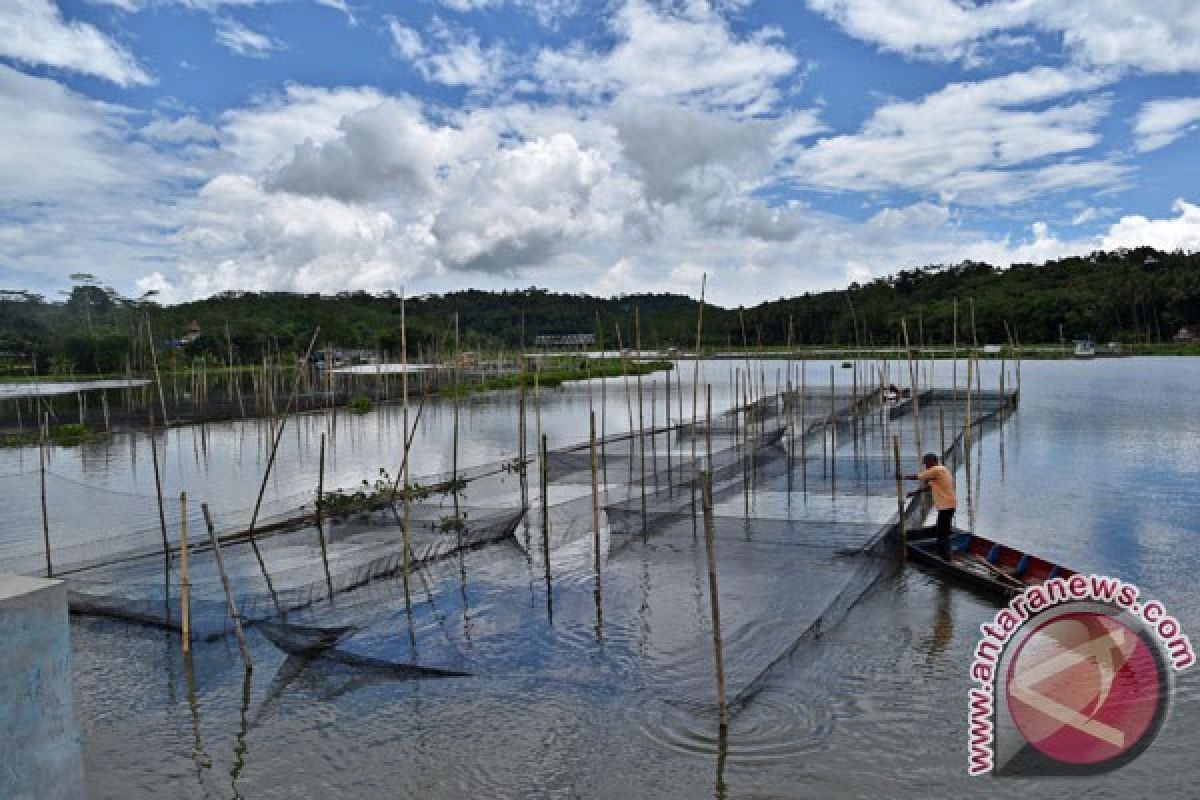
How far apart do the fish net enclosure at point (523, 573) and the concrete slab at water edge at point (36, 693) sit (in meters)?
2.94

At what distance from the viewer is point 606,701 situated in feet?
18.5

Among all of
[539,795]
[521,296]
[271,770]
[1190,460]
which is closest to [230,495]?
[271,770]

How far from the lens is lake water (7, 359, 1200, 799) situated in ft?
15.6

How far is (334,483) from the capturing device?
14.0 m

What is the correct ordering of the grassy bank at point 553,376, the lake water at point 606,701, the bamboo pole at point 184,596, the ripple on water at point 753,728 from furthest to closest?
the grassy bank at point 553,376 < the bamboo pole at point 184,596 < the ripple on water at point 753,728 < the lake water at point 606,701

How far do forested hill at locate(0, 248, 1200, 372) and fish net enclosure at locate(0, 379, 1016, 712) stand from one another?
26080 millimetres

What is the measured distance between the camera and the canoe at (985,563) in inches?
281

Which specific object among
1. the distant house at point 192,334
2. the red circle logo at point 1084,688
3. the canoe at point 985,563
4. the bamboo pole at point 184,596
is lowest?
the red circle logo at point 1084,688

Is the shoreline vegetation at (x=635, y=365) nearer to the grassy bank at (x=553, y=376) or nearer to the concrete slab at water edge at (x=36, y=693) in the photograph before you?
the grassy bank at (x=553, y=376)

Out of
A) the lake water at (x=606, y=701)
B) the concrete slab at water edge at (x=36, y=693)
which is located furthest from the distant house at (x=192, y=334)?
the concrete slab at water edge at (x=36, y=693)

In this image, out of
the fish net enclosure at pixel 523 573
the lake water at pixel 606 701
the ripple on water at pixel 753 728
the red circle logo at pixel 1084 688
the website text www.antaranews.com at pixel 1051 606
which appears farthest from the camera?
the fish net enclosure at pixel 523 573

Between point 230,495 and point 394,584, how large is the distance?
22.0 feet

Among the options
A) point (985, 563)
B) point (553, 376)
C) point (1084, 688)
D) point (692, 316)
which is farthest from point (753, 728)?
point (692, 316)

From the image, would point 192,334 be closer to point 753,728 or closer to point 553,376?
point 553,376
